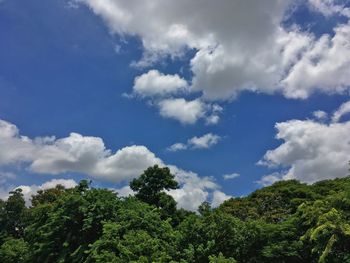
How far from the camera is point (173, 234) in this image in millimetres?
21156

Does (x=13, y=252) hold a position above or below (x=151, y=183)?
below

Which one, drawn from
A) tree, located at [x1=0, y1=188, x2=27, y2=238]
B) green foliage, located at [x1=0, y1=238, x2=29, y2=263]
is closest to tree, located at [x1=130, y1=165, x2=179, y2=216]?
green foliage, located at [x1=0, y1=238, x2=29, y2=263]

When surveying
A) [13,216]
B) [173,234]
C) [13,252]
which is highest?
[13,216]

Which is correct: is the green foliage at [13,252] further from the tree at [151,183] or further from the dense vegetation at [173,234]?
the tree at [151,183]

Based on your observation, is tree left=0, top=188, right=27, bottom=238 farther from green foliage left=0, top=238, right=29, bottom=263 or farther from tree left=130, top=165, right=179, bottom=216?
tree left=130, top=165, right=179, bottom=216

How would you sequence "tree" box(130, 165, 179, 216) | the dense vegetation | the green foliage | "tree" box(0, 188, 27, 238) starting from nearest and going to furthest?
the dense vegetation → the green foliage → "tree" box(130, 165, 179, 216) → "tree" box(0, 188, 27, 238)

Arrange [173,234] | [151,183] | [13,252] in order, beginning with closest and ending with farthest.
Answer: [173,234]
[13,252]
[151,183]

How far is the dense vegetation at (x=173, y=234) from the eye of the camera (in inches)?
656

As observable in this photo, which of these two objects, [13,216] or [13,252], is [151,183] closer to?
[13,252]

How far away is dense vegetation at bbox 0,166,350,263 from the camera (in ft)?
54.7

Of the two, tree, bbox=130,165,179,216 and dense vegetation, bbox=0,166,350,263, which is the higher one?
tree, bbox=130,165,179,216

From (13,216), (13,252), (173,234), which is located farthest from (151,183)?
(173,234)

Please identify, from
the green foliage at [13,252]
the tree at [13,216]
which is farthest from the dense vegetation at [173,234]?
the tree at [13,216]

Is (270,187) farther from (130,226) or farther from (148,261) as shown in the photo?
(148,261)
